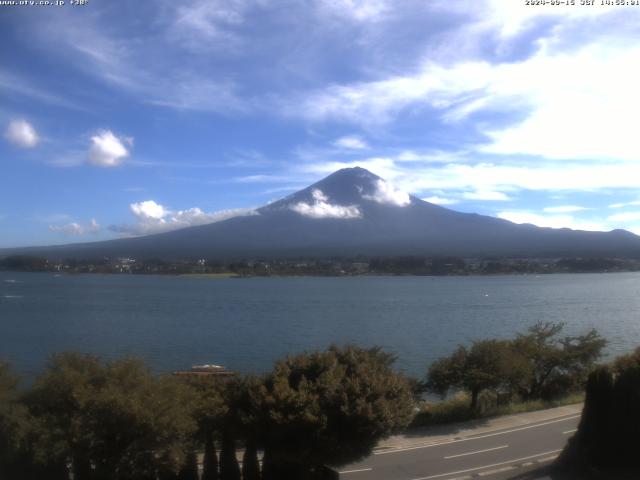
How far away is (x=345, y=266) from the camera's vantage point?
3691 inches

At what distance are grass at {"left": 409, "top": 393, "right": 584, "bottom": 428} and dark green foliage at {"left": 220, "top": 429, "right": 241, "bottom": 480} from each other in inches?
182

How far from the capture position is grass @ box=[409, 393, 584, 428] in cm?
1181

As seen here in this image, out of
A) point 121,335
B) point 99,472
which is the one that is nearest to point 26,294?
point 121,335

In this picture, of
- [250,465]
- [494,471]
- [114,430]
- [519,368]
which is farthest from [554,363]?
[114,430]

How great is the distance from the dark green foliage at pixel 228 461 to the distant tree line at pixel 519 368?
6.58m

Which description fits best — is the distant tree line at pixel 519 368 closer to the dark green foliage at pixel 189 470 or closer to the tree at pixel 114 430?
the dark green foliage at pixel 189 470

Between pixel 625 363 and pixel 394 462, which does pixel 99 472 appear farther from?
pixel 625 363

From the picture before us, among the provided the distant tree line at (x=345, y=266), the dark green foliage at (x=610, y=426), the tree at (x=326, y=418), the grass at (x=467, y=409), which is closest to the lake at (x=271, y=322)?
the grass at (x=467, y=409)

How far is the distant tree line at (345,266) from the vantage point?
301ft

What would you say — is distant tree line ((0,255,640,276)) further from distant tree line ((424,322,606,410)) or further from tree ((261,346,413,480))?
tree ((261,346,413,480))

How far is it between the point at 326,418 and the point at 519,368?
24.9 ft

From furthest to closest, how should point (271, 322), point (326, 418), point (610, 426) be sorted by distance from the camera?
point (271, 322) → point (610, 426) → point (326, 418)

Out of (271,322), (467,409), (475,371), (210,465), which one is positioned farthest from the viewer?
(271,322)

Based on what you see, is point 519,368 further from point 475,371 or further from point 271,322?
point 271,322
